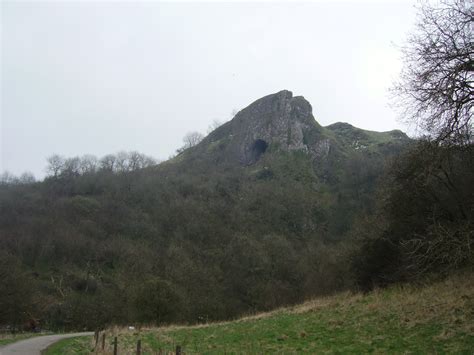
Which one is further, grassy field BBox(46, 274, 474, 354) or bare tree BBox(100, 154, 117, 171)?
bare tree BBox(100, 154, 117, 171)

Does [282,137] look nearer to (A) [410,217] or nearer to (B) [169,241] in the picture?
(B) [169,241]

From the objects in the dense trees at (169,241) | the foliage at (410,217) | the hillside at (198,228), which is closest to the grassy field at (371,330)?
the foliage at (410,217)

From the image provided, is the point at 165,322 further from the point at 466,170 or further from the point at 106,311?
the point at 466,170

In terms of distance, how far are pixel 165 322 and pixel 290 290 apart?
837 inches

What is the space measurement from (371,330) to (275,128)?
129667 mm

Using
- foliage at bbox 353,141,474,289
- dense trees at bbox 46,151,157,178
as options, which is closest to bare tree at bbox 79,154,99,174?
dense trees at bbox 46,151,157,178

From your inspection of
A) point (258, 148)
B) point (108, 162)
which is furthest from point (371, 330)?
point (258, 148)

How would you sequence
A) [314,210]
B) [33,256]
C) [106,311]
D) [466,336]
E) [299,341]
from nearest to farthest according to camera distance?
[466,336] → [299,341] → [106,311] → [33,256] → [314,210]

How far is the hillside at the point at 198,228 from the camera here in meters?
47.0

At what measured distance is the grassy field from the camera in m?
11.4

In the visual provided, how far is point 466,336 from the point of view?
1072 centimetres

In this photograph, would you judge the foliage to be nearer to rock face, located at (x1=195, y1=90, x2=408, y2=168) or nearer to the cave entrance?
rock face, located at (x1=195, y1=90, x2=408, y2=168)

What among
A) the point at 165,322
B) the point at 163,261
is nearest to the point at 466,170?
the point at 165,322

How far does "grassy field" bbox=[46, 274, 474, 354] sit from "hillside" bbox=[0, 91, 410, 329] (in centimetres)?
1295
